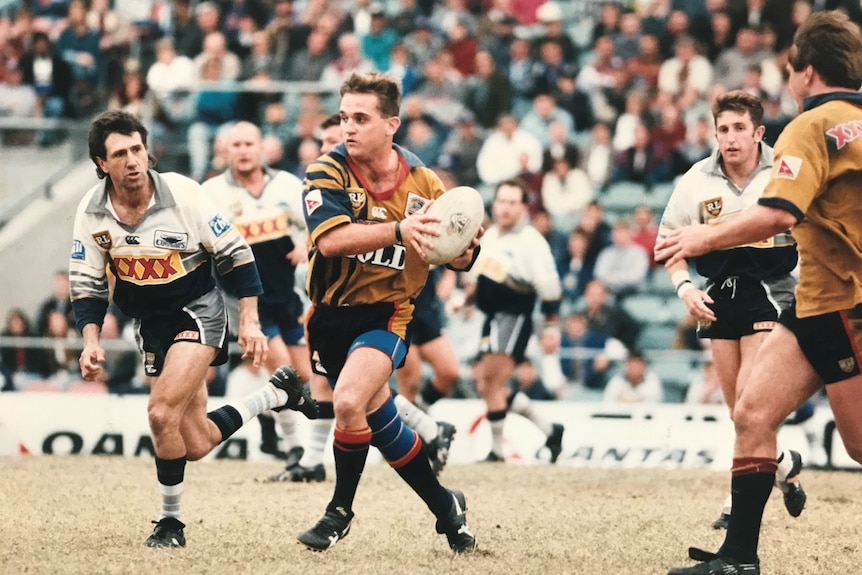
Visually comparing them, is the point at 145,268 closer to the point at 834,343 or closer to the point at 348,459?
the point at 348,459

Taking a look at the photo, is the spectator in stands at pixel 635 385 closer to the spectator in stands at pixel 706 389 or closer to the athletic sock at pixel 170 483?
the spectator in stands at pixel 706 389

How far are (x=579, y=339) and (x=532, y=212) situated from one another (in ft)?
7.82

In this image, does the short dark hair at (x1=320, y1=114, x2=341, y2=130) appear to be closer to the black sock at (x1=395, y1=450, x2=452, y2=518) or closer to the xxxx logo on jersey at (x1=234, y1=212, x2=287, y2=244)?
the xxxx logo on jersey at (x1=234, y1=212, x2=287, y2=244)

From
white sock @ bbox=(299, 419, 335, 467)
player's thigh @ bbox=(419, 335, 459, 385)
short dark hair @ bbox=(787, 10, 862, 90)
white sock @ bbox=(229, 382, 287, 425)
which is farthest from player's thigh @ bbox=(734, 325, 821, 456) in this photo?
player's thigh @ bbox=(419, 335, 459, 385)

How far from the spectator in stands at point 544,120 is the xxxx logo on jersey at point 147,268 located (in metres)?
10.1

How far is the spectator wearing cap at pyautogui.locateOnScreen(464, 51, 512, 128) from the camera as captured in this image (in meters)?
17.0

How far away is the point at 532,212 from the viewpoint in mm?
16172

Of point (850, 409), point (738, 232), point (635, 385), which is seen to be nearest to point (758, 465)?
point (850, 409)

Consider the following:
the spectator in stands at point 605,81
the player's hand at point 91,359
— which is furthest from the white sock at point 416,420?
the spectator in stands at point 605,81

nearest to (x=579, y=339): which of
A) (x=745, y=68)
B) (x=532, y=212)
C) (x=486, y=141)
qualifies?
(x=532, y=212)

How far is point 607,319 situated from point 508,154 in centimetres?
289

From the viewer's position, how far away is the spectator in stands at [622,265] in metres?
15.3

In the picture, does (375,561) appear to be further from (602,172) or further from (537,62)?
(537,62)

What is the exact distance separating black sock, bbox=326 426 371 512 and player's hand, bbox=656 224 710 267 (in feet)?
6.33
